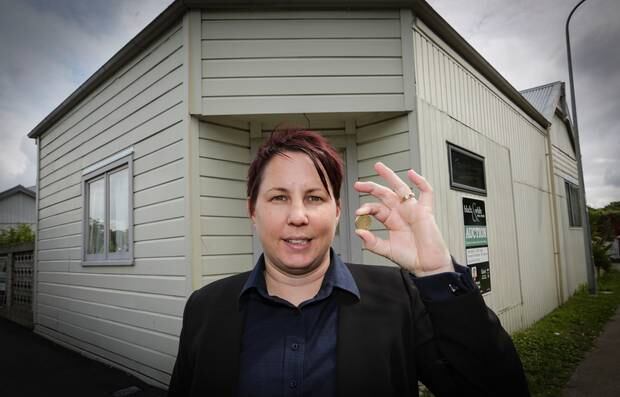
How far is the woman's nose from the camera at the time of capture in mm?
Answer: 1447

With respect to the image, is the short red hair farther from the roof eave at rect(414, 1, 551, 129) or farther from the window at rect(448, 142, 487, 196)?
the window at rect(448, 142, 487, 196)

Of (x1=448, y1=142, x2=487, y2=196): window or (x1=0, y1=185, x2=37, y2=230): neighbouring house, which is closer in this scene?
(x1=448, y1=142, x2=487, y2=196): window

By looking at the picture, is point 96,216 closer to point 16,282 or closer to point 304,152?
point 16,282

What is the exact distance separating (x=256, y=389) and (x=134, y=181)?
447 centimetres

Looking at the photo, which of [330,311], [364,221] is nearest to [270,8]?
[364,221]

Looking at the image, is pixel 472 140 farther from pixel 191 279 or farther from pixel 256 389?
pixel 256 389

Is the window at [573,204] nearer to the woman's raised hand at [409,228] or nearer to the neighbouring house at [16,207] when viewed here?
the woman's raised hand at [409,228]

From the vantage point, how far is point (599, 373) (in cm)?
466

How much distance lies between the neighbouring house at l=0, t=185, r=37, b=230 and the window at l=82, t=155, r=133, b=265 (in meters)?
22.4

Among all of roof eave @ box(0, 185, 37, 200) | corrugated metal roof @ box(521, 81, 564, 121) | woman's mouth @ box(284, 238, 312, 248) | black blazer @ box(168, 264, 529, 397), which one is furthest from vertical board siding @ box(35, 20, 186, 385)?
roof eave @ box(0, 185, 37, 200)

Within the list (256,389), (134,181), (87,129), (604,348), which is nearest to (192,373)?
(256,389)

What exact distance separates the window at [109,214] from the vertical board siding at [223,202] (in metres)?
1.63

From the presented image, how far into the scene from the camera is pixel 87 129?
6.38m

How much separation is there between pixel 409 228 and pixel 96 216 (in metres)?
6.22
